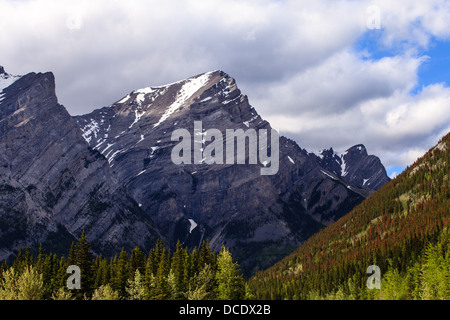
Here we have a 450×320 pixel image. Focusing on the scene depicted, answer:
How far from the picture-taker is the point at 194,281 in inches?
4840

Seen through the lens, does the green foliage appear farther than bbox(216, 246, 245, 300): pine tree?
No

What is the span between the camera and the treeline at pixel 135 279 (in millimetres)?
111562

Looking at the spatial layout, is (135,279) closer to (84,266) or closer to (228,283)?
(84,266)

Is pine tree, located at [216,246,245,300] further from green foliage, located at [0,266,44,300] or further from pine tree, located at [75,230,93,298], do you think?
green foliage, located at [0,266,44,300]

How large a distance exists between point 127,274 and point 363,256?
95.4 metres

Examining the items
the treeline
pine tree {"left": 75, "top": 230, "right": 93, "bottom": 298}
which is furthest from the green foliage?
pine tree {"left": 75, "top": 230, "right": 93, "bottom": 298}

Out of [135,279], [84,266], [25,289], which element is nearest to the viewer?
[25,289]

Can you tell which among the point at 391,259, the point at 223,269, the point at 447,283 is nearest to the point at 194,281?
the point at 223,269

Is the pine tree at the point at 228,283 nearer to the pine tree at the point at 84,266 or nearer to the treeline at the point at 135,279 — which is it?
the treeline at the point at 135,279

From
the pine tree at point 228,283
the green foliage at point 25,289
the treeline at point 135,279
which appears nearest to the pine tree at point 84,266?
the treeline at point 135,279

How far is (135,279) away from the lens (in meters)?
122

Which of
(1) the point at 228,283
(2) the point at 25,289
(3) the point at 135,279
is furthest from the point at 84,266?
(1) the point at 228,283

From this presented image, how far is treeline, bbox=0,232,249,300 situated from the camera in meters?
112
